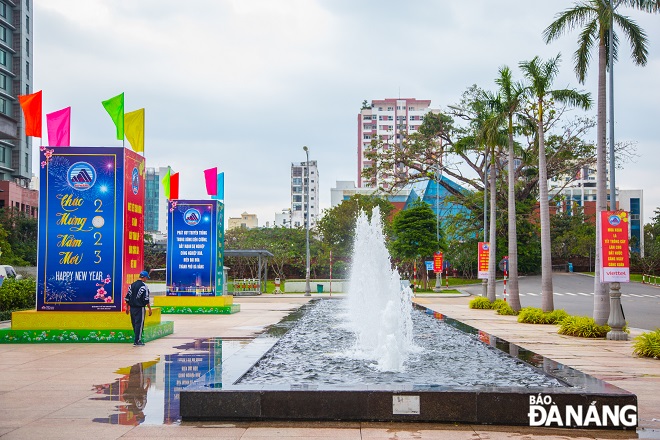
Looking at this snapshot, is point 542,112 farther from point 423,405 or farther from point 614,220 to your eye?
point 423,405

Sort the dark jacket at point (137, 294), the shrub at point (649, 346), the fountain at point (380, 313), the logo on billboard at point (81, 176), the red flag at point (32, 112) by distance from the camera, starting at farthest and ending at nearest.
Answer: the logo on billboard at point (81, 176) → the red flag at point (32, 112) → the dark jacket at point (137, 294) → the shrub at point (649, 346) → the fountain at point (380, 313)

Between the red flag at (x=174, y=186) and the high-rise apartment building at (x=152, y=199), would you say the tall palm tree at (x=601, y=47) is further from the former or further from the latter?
the high-rise apartment building at (x=152, y=199)

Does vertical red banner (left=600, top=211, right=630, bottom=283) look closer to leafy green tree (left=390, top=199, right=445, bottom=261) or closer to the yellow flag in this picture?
the yellow flag

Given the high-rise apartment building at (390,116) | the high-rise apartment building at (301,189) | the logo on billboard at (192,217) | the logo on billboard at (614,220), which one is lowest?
the logo on billboard at (614,220)

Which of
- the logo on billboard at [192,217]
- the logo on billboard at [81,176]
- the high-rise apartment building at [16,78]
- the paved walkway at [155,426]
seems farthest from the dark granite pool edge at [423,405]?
the high-rise apartment building at [16,78]

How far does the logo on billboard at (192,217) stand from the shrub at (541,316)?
1323cm

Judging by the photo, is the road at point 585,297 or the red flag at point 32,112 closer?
the red flag at point 32,112

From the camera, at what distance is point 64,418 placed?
8.19 metres

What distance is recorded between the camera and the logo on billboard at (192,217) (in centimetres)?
2812

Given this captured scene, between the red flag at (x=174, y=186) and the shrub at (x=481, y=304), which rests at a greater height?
the red flag at (x=174, y=186)

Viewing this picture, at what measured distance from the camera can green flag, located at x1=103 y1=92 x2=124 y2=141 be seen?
17.5 m

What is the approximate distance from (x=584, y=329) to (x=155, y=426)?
14297 millimetres

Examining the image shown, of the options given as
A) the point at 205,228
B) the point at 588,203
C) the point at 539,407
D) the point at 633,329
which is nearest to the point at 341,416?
the point at 539,407

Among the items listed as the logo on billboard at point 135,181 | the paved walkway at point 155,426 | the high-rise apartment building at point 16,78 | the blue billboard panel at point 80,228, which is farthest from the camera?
the high-rise apartment building at point 16,78
